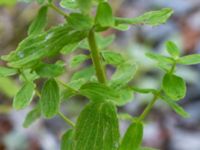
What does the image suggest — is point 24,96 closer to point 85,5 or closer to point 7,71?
point 7,71

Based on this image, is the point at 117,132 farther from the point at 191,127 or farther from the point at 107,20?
the point at 191,127

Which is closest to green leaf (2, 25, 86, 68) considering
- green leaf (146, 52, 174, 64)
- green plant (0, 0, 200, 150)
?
green plant (0, 0, 200, 150)

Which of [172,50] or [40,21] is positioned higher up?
[40,21]

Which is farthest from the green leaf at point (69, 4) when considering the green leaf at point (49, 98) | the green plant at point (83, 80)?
the green leaf at point (49, 98)

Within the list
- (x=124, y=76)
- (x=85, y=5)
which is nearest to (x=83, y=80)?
(x=124, y=76)

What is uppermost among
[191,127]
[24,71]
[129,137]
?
[24,71]

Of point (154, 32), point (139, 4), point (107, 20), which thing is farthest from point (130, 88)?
point (139, 4)

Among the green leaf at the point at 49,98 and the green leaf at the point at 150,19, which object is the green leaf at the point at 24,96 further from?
the green leaf at the point at 150,19
